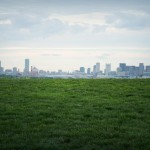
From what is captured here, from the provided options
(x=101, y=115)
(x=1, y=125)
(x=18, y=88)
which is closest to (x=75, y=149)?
(x=1, y=125)

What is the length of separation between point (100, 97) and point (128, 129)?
11.6 m

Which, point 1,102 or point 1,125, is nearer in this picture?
point 1,125

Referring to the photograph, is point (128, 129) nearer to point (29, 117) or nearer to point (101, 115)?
point (101, 115)

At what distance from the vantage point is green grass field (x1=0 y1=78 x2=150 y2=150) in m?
14.7

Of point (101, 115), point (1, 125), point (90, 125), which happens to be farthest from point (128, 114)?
point (1, 125)

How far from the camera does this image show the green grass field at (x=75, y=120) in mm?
14703

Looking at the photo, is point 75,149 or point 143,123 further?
point 143,123

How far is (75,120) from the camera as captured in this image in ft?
63.0

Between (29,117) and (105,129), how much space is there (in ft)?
16.4

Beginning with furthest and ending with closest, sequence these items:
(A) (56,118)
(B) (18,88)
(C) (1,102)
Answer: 1. (B) (18,88)
2. (C) (1,102)
3. (A) (56,118)

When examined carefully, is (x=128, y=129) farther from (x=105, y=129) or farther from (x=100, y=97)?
(x=100, y=97)

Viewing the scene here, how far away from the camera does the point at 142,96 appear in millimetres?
29344

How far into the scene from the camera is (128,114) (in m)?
20.9

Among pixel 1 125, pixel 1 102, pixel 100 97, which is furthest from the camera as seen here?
pixel 100 97
